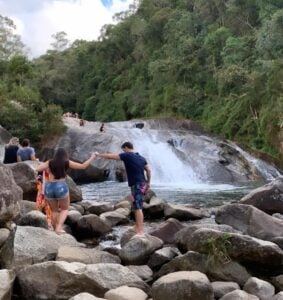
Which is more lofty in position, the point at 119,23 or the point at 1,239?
the point at 119,23

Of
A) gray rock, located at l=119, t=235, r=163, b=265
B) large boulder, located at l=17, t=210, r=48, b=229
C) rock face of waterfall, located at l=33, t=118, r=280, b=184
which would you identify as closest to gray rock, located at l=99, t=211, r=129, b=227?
large boulder, located at l=17, t=210, r=48, b=229

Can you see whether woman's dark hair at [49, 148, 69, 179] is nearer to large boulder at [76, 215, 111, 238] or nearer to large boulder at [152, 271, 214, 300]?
large boulder at [76, 215, 111, 238]

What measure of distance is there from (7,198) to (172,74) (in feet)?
122

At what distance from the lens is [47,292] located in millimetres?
6539

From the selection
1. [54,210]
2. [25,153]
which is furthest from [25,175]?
[54,210]

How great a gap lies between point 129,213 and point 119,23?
158ft

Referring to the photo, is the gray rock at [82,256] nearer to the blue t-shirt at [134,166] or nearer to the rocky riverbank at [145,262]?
the rocky riverbank at [145,262]

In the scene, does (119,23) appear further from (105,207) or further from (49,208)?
(49,208)

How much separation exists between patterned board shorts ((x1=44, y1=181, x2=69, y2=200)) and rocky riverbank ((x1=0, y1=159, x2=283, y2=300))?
2.34 ft

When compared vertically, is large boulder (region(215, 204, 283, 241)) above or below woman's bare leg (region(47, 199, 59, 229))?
below

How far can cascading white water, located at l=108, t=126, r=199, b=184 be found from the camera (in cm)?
2506

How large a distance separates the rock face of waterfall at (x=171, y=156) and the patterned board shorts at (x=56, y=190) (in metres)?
16.3

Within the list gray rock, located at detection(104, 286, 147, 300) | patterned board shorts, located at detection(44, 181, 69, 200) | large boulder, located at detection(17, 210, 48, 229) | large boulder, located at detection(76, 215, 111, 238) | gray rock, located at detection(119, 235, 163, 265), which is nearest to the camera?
gray rock, located at detection(104, 286, 147, 300)

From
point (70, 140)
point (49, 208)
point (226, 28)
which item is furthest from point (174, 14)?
point (49, 208)
